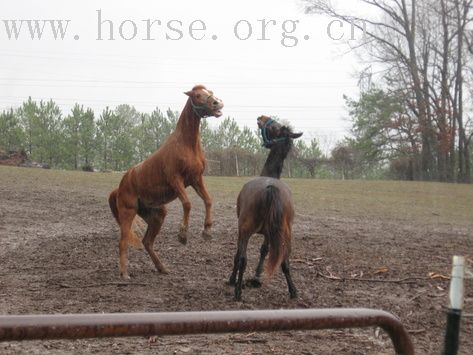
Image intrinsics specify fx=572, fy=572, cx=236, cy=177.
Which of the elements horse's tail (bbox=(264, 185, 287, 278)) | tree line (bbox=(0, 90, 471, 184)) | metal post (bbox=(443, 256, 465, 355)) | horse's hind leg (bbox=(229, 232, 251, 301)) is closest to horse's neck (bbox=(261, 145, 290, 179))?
horse's tail (bbox=(264, 185, 287, 278))

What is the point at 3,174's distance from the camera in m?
21.0

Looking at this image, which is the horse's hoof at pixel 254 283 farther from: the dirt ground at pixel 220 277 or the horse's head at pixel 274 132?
the horse's head at pixel 274 132

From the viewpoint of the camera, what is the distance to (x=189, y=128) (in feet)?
24.5

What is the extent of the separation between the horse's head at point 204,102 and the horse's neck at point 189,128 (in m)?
0.10

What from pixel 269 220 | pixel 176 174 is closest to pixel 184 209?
pixel 176 174

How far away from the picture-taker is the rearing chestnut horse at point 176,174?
7.25 m

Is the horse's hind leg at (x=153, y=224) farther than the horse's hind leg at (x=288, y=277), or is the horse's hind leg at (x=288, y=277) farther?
the horse's hind leg at (x=153, y=224)

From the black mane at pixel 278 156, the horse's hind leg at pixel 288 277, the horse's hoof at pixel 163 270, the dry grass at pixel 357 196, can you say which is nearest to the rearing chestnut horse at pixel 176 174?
the horse's hoof at pixel 163 270

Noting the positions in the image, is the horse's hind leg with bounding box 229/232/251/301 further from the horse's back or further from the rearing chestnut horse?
the rearing chestnut horse

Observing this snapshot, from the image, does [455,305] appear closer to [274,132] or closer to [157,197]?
[274,132]

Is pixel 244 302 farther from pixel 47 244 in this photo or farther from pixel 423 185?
pixel 423 185

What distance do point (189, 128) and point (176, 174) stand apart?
25.3 inches

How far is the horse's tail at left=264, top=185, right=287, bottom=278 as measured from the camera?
21.4ft

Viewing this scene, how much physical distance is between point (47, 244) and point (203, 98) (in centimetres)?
479
